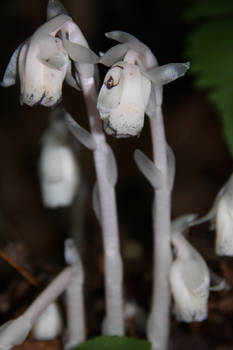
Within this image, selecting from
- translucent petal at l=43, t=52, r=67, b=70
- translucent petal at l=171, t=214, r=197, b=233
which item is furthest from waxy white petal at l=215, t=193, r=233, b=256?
translucent petal at l=43, t=52, r=67, b=70

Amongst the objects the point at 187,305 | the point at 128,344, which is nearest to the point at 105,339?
the point at 128,344

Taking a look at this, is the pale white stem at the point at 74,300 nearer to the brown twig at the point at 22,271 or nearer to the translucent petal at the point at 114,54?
the brown twig at the point at 22,271

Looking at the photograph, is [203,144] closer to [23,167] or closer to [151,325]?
[23,167]

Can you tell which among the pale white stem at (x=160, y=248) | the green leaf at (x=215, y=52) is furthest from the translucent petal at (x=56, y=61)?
the green leaf at (x=215, y=52)

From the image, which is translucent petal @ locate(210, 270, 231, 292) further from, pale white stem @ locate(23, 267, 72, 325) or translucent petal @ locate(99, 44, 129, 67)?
translucent petal @ locate(99, 44, 129, 67)

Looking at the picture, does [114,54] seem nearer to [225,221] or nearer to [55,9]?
[55,9]

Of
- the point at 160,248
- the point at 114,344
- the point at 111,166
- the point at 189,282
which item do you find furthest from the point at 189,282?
the point at 111,166
